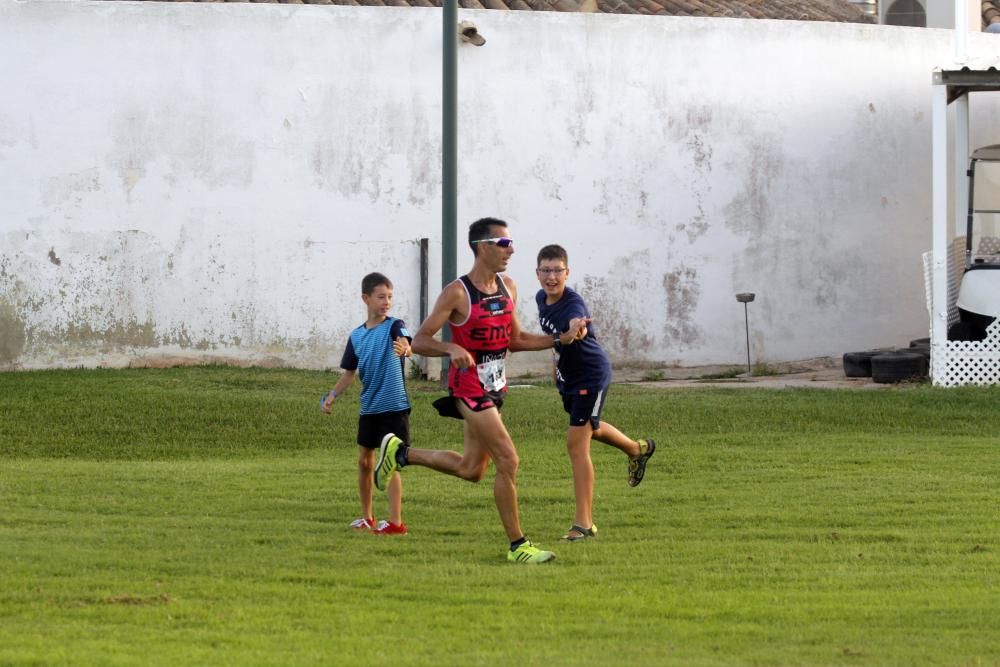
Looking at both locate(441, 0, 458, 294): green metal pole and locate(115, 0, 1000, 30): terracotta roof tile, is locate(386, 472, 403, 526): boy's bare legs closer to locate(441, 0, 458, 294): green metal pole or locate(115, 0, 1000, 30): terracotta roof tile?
locate(441, 0, 458, 294): green metal pole

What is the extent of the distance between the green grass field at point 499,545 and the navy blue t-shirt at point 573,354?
968 millimetres

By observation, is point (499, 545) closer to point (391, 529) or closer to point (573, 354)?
point (391, 529)

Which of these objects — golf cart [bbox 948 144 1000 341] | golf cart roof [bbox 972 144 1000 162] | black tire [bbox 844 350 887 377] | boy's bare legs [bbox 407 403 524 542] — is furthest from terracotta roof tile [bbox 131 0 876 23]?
boy's bare legs [bbox 407 403 524 542]

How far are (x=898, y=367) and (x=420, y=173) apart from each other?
6.75 metres

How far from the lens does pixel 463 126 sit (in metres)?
21.2

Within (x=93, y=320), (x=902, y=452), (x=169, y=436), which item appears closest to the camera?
(x=902, y=452)

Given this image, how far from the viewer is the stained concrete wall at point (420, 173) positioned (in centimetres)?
2038

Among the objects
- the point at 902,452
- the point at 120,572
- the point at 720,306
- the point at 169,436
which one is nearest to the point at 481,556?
the point at 120,572

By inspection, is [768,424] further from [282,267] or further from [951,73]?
[282,267]

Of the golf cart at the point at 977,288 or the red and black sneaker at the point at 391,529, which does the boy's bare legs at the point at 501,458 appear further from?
the golf cart at the point at 977,288

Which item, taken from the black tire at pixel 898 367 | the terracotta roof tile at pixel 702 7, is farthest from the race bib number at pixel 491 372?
the terracotta roof tile at pixel 702 7

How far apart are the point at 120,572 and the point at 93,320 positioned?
1258 cm

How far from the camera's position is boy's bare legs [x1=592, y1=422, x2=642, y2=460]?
999 cm

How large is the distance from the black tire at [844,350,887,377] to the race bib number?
38.5 ft
